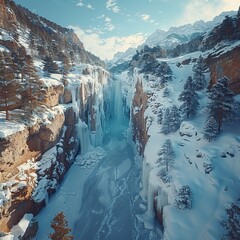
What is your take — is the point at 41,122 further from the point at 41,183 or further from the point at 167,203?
the point at 167,203

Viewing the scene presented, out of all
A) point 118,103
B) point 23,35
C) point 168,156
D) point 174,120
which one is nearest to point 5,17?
point 23,35

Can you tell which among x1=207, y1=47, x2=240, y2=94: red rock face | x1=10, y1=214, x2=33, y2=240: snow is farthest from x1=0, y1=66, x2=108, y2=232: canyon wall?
x1=207, y1=47, x2=240, y2=94: red rock face

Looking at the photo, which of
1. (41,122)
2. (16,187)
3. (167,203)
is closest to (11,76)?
(41,122)

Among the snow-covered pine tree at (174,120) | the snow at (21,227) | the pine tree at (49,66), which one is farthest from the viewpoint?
the pine tree at (49,66)

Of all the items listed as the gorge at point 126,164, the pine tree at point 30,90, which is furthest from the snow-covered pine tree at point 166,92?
the pine tree at point 30,90

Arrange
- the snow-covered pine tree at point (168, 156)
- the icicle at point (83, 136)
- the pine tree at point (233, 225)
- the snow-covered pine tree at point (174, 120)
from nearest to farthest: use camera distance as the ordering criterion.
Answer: the pine tree at point (233, 225) < the snow-covered pine tree at point (168, 156) < the snow-covered pine tree at point (174, 120) < the icicle at point (83, 136)

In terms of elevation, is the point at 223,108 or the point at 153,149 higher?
the point at 223,108

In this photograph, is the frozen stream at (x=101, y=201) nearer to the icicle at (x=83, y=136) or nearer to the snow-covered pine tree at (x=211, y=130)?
the icicle at (x=83, y=136)
